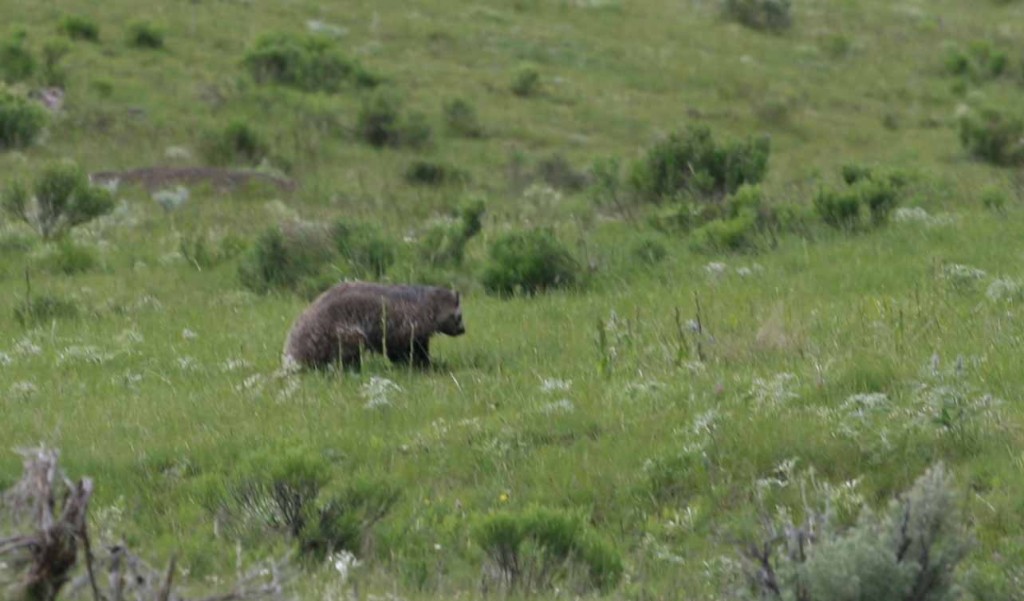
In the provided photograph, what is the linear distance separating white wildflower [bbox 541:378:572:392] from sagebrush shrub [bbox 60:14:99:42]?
77.1 ft

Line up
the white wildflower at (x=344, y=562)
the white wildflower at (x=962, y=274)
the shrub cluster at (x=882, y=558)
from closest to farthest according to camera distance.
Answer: the shrub cluster at (x=882, y=558) < the white wildflower at (x=344, y=562) < the white wildflower at (x=962, y=274)

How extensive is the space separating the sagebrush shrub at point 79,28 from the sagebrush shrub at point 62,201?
13804mm

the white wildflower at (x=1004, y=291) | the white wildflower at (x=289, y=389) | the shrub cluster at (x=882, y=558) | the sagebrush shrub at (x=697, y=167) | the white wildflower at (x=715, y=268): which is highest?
the shrub cluster at (x=882, y=558)

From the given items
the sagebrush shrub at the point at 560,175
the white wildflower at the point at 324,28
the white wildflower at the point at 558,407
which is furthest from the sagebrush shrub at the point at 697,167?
the white wildflower at the point at 324,28

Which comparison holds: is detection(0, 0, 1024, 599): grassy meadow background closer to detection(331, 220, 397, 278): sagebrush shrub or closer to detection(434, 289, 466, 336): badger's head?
detection(434, 289, 466, 336): badger's head

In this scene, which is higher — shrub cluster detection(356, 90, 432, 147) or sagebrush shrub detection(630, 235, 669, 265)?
sagebrush shrub detection(630, 235, 669, 265)

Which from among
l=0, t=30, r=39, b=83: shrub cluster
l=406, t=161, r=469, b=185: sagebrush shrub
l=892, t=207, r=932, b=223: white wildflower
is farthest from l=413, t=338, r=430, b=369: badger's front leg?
l=0, t=30, r=39, b=83: shrub cluster

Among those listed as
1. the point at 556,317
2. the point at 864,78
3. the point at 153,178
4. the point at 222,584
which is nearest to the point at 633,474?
the point at 222,584

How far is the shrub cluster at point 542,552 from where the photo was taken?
8016mm

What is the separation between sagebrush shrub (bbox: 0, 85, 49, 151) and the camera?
25406mm

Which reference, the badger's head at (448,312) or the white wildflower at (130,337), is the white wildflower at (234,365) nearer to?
the white wildflower at (130,337)

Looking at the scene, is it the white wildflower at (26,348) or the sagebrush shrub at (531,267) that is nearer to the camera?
the white wildflower at (26,348)

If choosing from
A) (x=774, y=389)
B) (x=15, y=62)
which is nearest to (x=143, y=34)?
(x=15, y=62)

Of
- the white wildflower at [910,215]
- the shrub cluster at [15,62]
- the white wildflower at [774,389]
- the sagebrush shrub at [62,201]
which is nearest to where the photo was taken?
the white wildflower at [774,389]
